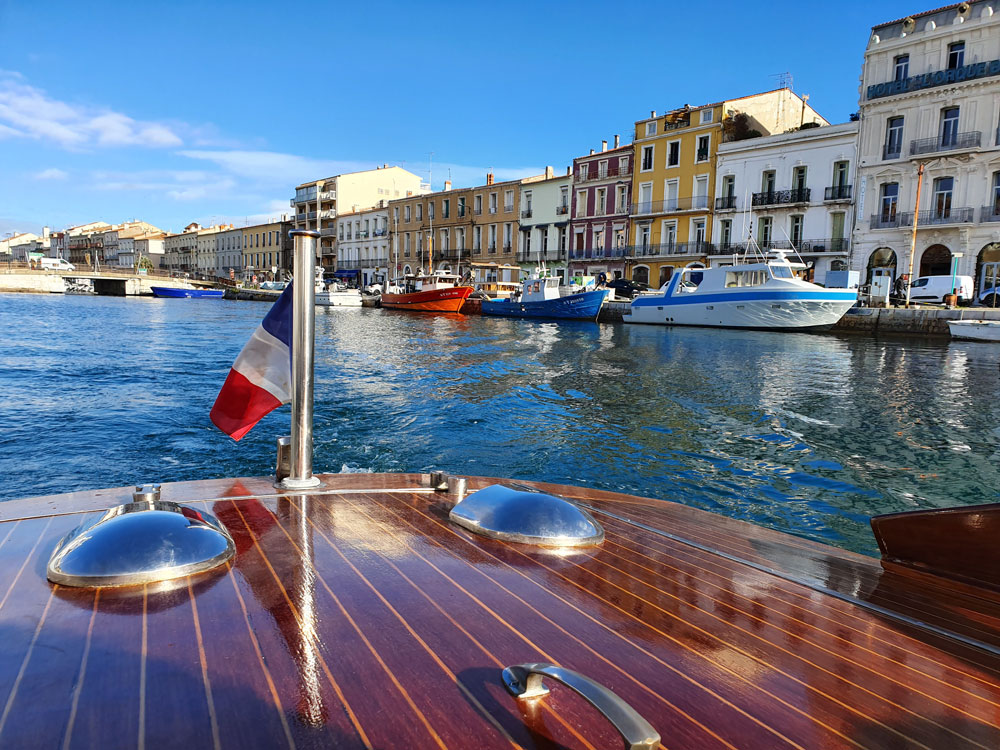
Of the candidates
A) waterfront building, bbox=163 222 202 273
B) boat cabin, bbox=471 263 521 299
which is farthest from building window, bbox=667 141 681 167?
waterfront building, bbox=163 222 202 273

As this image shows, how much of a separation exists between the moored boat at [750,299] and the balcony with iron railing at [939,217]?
21.9 feet

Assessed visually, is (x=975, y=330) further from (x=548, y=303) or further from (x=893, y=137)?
(x=548, y=303)

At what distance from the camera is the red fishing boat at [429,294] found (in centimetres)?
3691

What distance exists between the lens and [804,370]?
547 inches

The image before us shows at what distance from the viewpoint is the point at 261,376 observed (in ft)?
10.0

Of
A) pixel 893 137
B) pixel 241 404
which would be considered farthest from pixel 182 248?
pixel 241 404

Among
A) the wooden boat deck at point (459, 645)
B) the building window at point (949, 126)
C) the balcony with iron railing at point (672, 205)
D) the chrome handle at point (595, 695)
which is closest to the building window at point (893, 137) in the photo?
the building window at point (949, 126)


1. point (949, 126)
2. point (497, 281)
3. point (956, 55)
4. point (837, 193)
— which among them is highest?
point (956, 55)

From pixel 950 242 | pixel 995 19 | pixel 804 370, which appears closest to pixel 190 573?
pixel 804 370

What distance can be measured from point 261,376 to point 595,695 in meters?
2.36

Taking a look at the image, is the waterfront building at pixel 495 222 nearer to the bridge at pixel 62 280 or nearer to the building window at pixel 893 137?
the building window at pixel 893 137

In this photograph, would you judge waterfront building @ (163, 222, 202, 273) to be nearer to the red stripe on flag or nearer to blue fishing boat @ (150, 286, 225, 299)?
blue fishing boat @ (150, 286, 225, 299)

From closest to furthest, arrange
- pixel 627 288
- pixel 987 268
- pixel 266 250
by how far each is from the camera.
A: pixel 987 268 < pixel 627 288 < pixel 266 250

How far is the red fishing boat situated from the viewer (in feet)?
121
